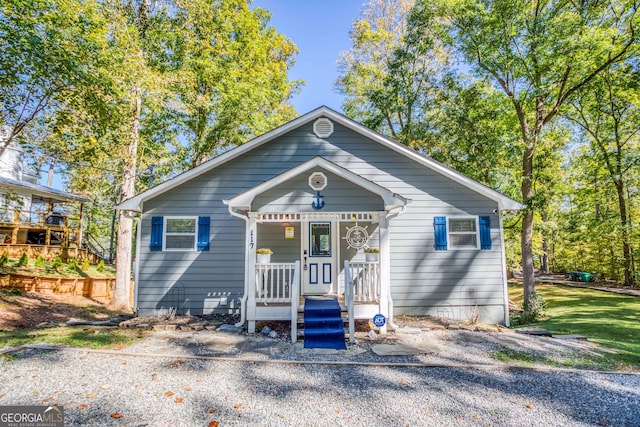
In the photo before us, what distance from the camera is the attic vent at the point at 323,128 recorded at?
30.9ft

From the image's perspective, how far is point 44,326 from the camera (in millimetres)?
7605

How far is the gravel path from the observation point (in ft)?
11.6

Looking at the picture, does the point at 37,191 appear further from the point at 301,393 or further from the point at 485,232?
the point at 485,232

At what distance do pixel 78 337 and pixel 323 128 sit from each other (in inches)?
306

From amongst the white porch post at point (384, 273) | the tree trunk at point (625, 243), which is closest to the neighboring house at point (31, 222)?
the white porch post at point (384, 273)

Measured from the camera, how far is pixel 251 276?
707 cm

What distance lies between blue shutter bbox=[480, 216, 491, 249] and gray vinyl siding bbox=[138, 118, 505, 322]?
0.14m

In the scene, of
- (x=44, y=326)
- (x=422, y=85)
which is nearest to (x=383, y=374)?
(x=44, y=326)

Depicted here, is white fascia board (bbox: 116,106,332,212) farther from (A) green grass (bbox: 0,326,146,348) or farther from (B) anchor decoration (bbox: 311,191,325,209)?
(A) green grass (bbox: 0,326,146,348)

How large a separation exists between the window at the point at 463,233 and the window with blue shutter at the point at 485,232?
15 centimetres

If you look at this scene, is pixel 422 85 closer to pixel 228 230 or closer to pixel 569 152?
pixel 228 230

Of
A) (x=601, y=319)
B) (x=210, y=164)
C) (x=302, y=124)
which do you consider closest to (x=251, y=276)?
(x=210, y=164)

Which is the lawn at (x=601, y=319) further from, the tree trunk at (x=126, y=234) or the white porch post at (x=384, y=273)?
the tree trunk at (x=126, y=234)

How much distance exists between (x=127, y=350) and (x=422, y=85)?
1542 centimetres
